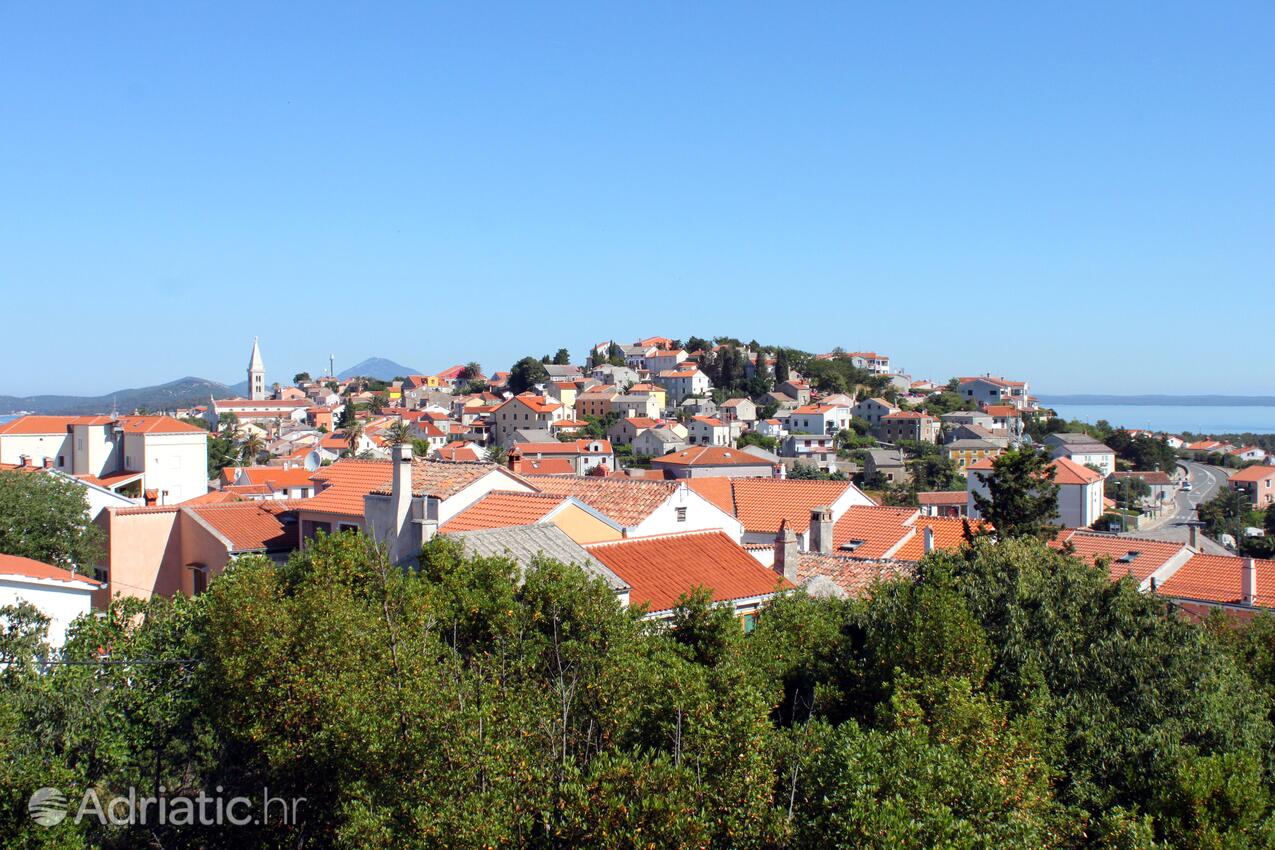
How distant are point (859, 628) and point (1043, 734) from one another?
4.10 metres

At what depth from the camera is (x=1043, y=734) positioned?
10.7 metres

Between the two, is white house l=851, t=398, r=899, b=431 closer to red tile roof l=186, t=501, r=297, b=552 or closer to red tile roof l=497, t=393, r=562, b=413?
red tile roof l=497, t=393, r=562, b=413

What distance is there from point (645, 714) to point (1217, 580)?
2636 centimetres

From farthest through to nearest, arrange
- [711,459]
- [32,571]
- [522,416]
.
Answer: [522,416] → [711,459] → [32,571]

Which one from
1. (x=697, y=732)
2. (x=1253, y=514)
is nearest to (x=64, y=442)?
(x=697, y=732)

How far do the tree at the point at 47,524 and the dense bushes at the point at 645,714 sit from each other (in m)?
15.1

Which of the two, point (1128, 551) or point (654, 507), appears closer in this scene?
point (654, 507)

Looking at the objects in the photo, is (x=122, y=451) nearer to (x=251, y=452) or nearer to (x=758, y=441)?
(x=251, y=452)

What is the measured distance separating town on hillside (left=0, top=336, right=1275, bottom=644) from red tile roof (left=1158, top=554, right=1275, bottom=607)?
10 cm

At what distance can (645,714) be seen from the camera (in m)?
10.9

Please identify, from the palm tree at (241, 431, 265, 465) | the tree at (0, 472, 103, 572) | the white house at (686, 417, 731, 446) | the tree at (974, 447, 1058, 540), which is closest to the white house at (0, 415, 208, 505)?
the tree at (0, 472, 103, 572)

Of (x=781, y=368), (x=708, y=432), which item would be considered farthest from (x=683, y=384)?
(x=708, y=432)

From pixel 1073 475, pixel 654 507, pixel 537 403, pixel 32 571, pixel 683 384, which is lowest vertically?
pixel 1073 475

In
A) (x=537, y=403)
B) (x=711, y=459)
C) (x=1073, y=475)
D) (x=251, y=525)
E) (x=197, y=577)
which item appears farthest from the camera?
(x=537, y=403)
